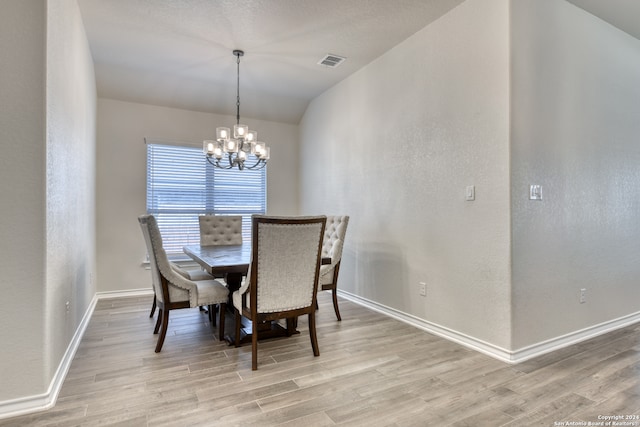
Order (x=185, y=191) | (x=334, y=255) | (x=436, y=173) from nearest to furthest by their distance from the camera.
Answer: (x=436, y=173), (x=334, y=255), (x=185, y=191)

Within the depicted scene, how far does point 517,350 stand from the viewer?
248 cm

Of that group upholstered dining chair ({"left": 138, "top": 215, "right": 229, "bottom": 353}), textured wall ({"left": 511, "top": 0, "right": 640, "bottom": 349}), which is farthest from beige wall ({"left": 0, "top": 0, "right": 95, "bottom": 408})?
textured wall ({"left": 511, "top": 0, "right": 640, "bottom": 349})

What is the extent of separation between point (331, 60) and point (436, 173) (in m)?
1.85

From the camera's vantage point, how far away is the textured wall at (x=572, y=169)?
2535mm

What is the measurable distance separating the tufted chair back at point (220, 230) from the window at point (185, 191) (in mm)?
735

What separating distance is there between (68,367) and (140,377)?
0.55m

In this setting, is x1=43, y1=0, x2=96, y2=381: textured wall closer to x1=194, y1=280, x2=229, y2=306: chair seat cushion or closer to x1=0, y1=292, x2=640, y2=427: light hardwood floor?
x1=0, y1=292, x2=640, y2=427: light hardwood floor

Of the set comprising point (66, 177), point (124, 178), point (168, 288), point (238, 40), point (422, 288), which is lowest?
point (422, 288)

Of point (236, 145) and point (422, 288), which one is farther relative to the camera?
point (236, 145)

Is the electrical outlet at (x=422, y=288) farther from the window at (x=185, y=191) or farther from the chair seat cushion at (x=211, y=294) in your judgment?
the window at (x=185, y=191)

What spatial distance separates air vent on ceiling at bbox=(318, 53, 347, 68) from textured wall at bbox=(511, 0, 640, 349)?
72.2 inches

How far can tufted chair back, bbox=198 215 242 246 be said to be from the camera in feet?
14.1

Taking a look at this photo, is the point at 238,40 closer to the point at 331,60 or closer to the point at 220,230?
the point at 331,60

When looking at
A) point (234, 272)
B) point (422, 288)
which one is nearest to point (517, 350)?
point (422, 288)
